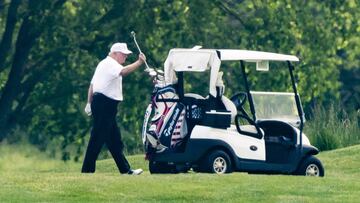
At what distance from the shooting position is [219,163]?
18.8 meters

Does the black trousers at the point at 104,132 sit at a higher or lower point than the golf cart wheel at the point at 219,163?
higher

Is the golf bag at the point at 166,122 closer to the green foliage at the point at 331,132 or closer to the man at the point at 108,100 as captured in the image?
the man at the point at 108,100

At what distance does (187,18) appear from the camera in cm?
3186

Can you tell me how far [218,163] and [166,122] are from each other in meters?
0.84

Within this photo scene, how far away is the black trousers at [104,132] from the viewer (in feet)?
61.3

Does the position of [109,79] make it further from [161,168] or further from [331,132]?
[331,132]

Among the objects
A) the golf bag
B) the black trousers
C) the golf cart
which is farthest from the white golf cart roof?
the black trousers

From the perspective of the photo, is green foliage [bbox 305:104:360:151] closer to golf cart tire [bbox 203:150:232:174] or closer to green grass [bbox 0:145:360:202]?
golf cart tire [bbox 203:150:232:174]

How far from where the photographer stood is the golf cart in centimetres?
1869

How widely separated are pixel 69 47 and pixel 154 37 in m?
1.86

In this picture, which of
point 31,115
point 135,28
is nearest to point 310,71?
point 135,28

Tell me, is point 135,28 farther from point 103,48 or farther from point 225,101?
point 225,101

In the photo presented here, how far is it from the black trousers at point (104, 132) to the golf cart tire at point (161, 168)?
1.28ft

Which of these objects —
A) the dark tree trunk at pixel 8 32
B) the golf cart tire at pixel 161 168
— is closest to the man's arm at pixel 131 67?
the golf cart tire at pixel 161 168
